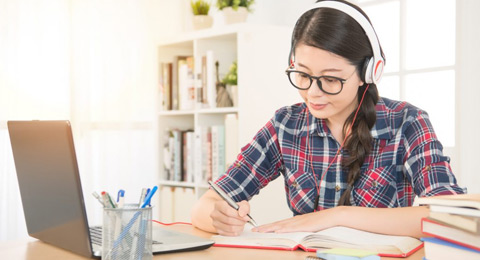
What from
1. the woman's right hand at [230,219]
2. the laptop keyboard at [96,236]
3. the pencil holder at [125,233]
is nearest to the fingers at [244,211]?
the woman's right hand at [230,219]

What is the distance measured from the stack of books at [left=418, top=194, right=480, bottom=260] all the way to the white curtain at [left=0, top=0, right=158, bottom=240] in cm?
244

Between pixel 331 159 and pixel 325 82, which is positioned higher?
pixel 325 82

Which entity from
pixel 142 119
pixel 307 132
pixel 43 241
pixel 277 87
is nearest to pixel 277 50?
pixel 277 87

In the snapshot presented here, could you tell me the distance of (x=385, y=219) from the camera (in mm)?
1361

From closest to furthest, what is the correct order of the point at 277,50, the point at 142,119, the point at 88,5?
the point at 277,50 < the point at 88,5 < the point at 142,119

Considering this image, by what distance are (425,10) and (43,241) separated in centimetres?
231

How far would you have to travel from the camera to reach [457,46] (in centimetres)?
280

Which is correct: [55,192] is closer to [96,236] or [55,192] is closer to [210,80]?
[96,236]

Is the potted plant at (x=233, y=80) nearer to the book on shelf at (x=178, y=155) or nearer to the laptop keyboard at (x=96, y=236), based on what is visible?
the book on shelf at (x=178, y=155)

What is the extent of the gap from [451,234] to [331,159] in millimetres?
765

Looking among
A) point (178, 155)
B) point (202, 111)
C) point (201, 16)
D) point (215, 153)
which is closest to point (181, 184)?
point (178, 155)

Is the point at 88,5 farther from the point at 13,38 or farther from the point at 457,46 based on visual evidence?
the point at 457,46

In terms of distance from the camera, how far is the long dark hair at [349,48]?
1.56 m

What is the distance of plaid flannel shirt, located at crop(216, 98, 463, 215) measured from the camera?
63.7 inches
